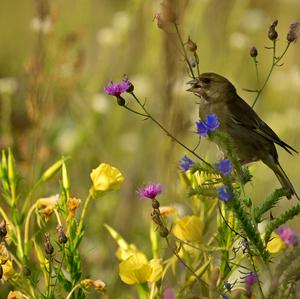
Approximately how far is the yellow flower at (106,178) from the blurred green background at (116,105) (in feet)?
1.57

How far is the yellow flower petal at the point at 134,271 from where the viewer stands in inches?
89.7

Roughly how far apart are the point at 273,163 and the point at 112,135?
5.11 feet

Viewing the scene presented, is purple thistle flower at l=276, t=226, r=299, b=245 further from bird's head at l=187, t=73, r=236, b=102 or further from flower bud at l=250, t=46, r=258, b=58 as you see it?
bird's head at l=187, t=73, r=236, b=102

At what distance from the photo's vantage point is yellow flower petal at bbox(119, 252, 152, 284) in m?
2.28

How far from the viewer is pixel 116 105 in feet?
14.8

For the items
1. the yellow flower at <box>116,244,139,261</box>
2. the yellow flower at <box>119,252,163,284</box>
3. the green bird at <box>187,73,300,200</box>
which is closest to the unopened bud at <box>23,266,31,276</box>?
the yellow flower at <box>119,252,163,284</box>

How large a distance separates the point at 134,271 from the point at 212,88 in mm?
1062

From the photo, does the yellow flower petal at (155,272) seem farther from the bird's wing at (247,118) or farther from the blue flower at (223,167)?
the bird's wing at (247,118)

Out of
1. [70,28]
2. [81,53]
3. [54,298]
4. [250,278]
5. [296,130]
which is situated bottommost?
[250,278]

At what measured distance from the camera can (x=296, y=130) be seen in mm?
4613

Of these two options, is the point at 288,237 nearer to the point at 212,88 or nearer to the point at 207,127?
the point at 207,127

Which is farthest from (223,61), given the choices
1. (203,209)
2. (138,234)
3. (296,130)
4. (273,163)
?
(203,209)

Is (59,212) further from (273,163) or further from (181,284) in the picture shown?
(273,163)

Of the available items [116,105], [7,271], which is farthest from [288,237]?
[116,105]
